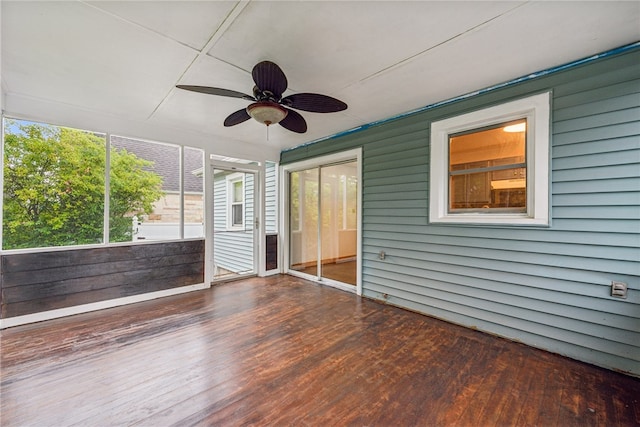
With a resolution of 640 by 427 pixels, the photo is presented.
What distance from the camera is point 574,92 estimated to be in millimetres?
2260

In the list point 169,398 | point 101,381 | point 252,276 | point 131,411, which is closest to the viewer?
point 131,411

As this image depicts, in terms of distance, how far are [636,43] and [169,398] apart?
4.46 meters

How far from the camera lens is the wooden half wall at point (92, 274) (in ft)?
9.46

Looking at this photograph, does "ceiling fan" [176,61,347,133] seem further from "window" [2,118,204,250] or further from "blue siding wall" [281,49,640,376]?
"window" [2,118,204,250]

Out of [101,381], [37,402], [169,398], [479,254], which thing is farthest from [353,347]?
[37,402]

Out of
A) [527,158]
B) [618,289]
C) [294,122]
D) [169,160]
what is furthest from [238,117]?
[618,289]

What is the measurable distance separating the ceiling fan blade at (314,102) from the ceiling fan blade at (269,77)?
0.48 ft

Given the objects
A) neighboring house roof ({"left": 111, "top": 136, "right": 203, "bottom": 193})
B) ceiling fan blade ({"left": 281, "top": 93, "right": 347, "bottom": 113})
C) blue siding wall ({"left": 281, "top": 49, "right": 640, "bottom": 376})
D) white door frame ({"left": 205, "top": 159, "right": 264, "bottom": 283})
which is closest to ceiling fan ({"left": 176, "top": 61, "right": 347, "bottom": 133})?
ceiling fan blade ({"left": 281, "top": 93, "right": 347, "bottom": 113})

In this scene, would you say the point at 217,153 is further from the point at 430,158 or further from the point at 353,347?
the point at 353,347

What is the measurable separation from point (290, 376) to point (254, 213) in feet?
11.5

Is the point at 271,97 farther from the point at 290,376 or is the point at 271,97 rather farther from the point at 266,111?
the point at 290,376

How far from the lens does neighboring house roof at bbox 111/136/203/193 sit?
369 cm

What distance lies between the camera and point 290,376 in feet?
6.59

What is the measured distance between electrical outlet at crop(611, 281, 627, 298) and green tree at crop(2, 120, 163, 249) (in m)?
5.44
